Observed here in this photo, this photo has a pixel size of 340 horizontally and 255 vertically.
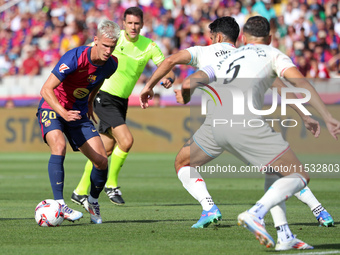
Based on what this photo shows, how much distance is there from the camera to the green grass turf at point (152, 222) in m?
6.48

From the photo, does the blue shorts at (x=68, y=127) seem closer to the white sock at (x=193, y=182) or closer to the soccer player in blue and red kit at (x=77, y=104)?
the soccer player in blue and red kit at (x=77, y=104)

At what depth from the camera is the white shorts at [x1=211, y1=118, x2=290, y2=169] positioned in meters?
6.20

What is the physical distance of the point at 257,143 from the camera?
623 centimetres

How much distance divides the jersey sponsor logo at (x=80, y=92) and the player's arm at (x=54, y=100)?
1.66 feet

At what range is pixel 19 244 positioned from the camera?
6.68 metres

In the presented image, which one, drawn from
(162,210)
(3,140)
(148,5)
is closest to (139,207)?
(162,210)

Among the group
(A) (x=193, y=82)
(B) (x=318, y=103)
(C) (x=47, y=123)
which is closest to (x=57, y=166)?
(C) (x=47, y=123)

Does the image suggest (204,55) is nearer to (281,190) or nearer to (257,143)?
(257,143)

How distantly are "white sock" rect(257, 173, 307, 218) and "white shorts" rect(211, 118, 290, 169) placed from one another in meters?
0.22

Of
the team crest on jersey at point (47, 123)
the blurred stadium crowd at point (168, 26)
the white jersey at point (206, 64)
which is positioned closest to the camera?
the white jersey at point (206, 64)

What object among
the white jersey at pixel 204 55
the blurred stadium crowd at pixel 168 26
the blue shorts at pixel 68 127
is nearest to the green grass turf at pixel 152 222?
the blue shorts at pixel 68 127

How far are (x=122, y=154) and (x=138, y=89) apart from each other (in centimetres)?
1167

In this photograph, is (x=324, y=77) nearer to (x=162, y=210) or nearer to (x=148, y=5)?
(x=148, y=5)

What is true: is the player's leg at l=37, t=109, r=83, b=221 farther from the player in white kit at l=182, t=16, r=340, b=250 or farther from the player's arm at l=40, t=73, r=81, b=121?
the player in white kit at l=182, t=16, r=340, b=250
